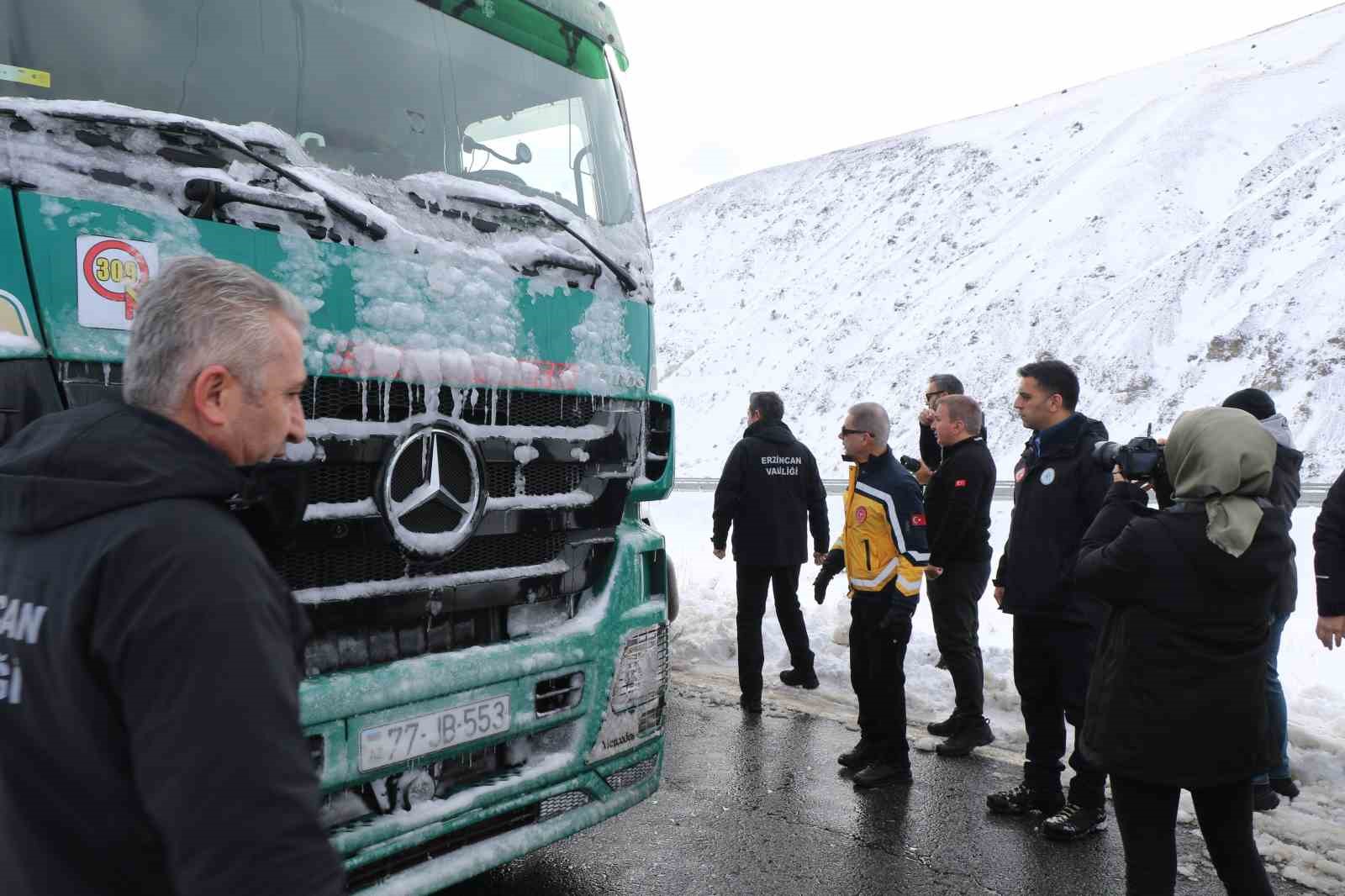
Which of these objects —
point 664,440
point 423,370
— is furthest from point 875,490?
point 423,370

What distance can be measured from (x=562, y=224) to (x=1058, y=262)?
122 feet

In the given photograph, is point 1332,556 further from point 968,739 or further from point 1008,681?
point 1008,681

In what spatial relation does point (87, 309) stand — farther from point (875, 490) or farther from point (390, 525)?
point (875, 490)

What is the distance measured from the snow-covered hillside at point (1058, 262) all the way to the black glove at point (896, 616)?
21.9m


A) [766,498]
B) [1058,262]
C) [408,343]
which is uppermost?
[1058,262]

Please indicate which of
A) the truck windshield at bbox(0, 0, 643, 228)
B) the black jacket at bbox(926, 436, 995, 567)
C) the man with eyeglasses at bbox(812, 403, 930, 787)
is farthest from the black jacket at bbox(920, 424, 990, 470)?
the truck windshield at bbox(0, 0, 643, 228)

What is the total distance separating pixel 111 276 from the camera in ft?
7.11

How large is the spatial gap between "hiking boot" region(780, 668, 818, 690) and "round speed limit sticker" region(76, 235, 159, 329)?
15.4ft

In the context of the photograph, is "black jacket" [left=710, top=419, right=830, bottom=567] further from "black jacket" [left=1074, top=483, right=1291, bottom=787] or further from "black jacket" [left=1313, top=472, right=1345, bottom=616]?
"black jacket" [left=1074, top=483, right=1291, bottom=787]

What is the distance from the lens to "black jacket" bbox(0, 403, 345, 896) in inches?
40.9

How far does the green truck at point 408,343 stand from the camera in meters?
2.19

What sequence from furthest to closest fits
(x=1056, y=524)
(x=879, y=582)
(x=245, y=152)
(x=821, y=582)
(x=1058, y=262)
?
(x=1058, y=262) < (x=821, y=582) < (x=879, y=582) < (x=1056, y=524) < (x=245, y=152)

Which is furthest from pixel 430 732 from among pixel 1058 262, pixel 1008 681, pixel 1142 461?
pixel 1058 262

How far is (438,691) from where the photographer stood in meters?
2.63
